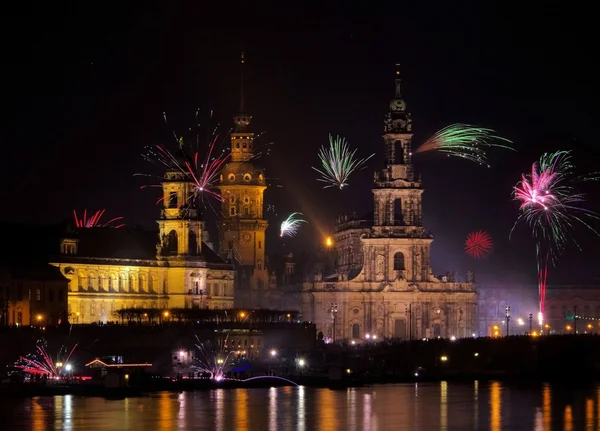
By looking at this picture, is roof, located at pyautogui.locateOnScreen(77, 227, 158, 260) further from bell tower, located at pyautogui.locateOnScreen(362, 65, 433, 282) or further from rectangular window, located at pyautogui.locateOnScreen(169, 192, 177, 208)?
bell tower, located at pyautogui.locateOnScreen(362, 65, 433, 282)

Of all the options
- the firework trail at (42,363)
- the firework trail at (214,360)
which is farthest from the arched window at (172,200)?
the firework trail at (42,363)

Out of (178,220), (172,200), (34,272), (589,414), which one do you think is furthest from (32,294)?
(589,414)

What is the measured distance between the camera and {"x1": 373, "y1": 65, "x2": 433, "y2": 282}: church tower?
19425cm

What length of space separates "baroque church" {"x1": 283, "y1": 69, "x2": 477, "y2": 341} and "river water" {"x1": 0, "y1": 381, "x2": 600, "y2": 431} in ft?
145

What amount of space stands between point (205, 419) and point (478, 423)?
58.3 ft

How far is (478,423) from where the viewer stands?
410ft

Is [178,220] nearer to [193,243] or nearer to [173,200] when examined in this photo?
[173,200]

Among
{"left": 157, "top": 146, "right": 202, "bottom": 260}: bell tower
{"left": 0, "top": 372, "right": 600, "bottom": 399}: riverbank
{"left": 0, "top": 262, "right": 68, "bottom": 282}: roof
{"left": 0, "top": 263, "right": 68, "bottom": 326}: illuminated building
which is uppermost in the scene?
{"left": 157, "top": 146, "right": 202, "bottom": 260}: bell tower

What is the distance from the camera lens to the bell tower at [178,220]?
183m

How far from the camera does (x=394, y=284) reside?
195375 millimetres

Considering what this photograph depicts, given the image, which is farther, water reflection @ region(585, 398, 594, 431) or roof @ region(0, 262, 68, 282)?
→ roof @ region(0, 262, 68, 282)

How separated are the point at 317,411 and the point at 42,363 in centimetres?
3336

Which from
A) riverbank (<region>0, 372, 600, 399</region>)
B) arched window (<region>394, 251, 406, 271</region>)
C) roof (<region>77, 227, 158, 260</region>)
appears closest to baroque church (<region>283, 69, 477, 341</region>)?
arched window (<region>394, 251, 406, 271</region>)

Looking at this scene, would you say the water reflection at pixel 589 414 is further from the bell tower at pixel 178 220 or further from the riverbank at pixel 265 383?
the bell tower at pixel 178 220
